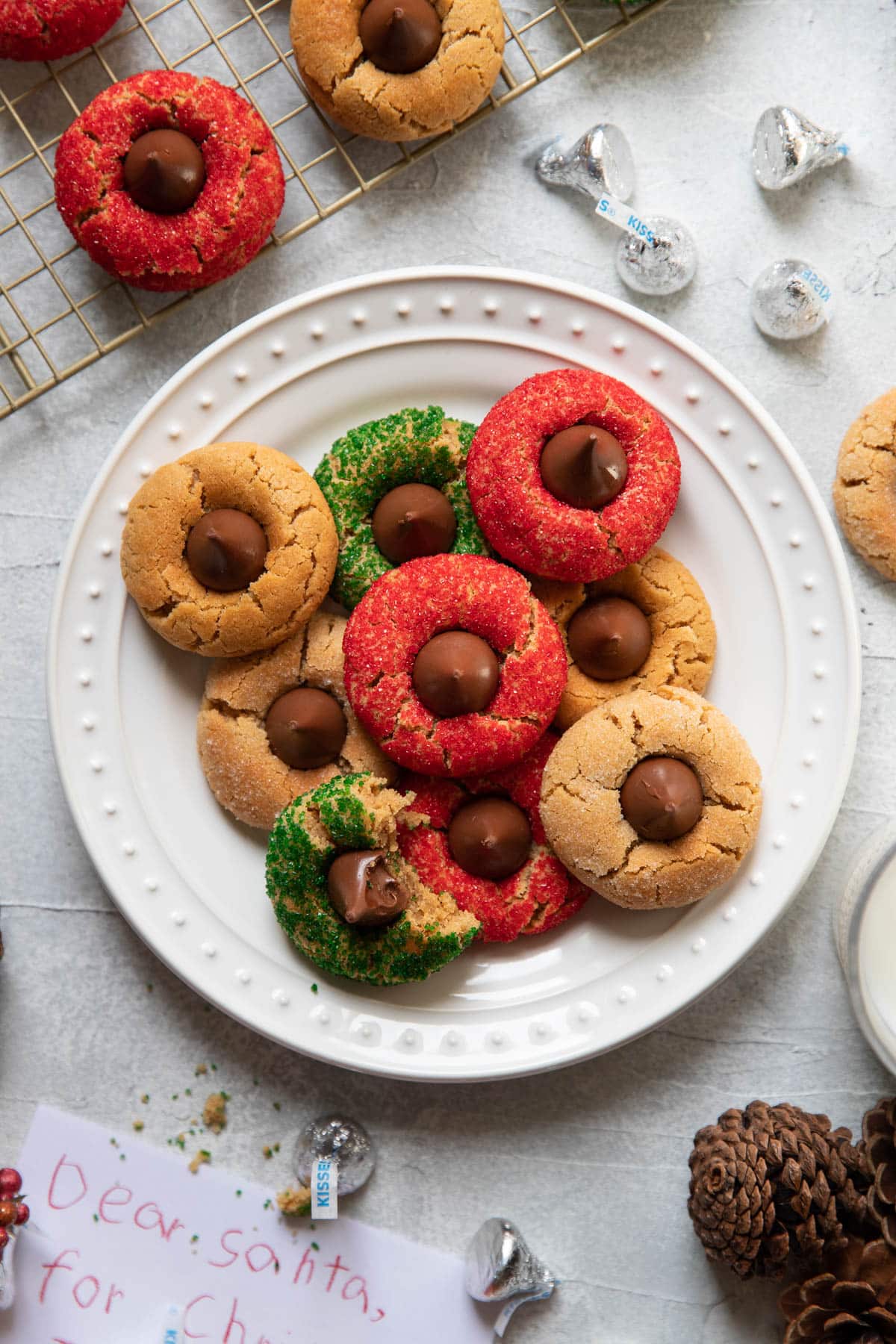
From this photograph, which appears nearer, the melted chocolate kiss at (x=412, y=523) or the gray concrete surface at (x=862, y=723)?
the melted chocolate kiss at (x=412, y=523)

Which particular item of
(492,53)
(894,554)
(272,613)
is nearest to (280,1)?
(492,53)

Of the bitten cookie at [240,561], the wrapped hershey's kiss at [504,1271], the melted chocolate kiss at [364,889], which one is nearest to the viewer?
the melted chocolate kiss at [364,889]

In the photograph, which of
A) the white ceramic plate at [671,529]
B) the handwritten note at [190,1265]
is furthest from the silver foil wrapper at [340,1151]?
the white ceramic plate at [671,529]

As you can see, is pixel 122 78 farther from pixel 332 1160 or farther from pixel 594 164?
pixel 332 1160

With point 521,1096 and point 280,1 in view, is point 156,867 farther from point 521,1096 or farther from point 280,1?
→ point 280,1

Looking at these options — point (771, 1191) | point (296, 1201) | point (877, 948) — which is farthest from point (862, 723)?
point (296, 1201)

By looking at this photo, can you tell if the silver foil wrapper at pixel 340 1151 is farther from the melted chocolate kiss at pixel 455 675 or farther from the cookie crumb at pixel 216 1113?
the melted chocolate kiss at pixel 455 675
